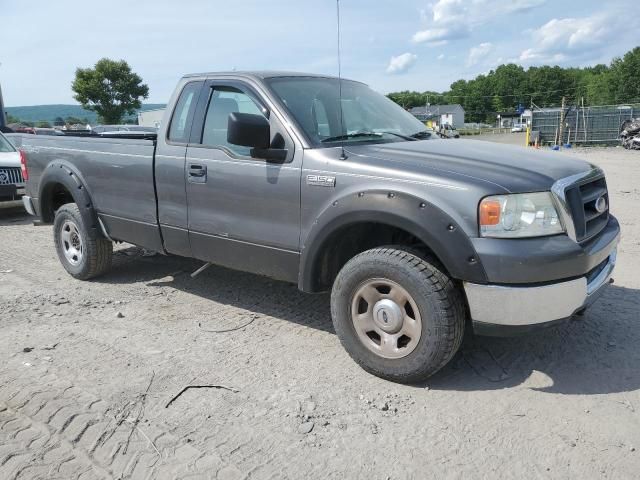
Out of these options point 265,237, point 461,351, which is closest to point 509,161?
point 461,351

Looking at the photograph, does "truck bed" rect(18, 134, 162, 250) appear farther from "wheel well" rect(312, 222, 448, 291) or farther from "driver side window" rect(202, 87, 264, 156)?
"wheel well" rect(312, 222, 448, 291)

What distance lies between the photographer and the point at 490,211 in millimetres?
2926

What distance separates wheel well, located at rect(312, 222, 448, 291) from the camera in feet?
11.6

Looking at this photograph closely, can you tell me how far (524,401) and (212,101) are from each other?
311cm

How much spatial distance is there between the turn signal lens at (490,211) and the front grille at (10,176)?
29.7 ft

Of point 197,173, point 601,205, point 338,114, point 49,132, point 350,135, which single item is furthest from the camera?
point 49,132

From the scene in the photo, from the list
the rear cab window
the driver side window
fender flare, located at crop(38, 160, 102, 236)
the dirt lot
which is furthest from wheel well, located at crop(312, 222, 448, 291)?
fender flare, located at crop(38, 160, 102, 236)

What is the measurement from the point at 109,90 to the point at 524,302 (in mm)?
56223

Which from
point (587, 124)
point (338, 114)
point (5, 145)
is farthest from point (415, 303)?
point (587, 124)

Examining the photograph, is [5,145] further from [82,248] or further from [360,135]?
[360,135]

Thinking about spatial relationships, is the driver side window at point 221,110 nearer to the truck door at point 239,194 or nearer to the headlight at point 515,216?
the truck door at point 239,194

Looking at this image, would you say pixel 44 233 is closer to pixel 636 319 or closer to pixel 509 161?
pixel 509 161

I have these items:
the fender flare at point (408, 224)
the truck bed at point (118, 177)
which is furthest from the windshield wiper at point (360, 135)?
the truck bed at point (118, 177)

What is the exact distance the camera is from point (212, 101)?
170 inches
